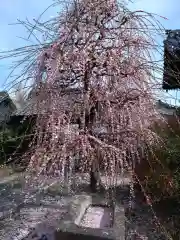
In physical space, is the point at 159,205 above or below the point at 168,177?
below

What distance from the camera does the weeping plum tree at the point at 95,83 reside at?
3.38m

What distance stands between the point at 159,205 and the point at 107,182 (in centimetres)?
242

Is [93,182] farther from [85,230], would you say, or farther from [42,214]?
[85,230]

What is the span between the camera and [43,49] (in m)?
3.42

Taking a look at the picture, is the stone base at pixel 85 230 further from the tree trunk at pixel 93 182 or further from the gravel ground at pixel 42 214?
the tree trunk at pixel 93 182

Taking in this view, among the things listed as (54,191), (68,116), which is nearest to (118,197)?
(54,191)

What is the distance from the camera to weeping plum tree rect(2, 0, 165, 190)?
3.38 metres

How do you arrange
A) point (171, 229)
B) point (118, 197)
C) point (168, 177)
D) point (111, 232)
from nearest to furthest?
point (111, 232)
point (171, 229)
point (168, 177)
point (118, 197)

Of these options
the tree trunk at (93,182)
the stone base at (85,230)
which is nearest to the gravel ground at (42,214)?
the tree trunk at (93,182)

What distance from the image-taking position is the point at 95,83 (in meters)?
3.65

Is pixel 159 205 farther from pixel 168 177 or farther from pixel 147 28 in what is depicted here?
pixel 147 28

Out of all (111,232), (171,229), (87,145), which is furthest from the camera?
(171,229)

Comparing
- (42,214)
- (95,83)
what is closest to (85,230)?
(95,83)

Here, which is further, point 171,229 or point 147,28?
point 171,229
